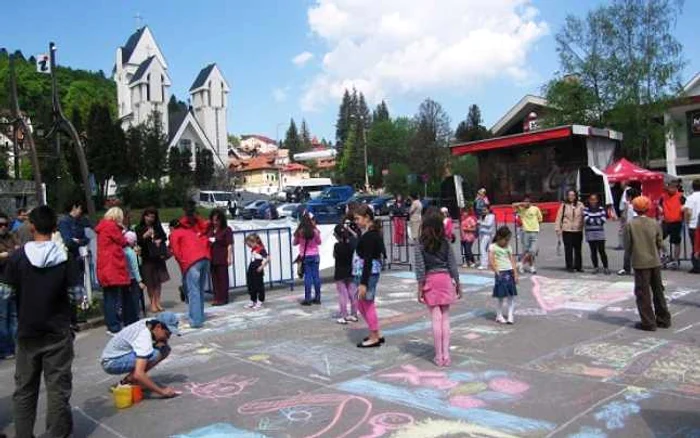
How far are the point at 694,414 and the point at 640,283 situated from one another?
Result: 316 centimetres

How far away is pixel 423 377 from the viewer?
250 inches

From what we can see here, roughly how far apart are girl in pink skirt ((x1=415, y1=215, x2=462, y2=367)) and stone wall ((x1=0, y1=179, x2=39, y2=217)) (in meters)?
19.2

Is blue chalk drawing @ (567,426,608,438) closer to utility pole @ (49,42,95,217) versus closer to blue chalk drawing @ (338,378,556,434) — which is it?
blue chalk drawing @ (338,378,556,434)

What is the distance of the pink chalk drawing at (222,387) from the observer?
240 inches

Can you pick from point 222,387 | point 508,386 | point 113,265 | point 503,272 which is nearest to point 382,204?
point 503,272

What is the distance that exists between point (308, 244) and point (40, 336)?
6205mm

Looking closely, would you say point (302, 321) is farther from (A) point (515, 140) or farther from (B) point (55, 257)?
(A) point (515, 140)

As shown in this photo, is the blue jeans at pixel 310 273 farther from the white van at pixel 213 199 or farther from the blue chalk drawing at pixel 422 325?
the white van at pixel 213 199

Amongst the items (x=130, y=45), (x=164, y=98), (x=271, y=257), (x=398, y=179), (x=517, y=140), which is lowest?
(x=271, y=257)

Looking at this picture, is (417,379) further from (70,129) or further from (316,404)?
(70,129)

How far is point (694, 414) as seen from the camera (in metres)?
5.02

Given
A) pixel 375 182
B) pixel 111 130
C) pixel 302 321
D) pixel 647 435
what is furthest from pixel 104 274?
pixel 375 182

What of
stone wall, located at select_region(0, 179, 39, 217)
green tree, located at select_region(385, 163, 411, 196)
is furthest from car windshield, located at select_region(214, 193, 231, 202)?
stone wall, located at select_region(0, 179, 39, 217)

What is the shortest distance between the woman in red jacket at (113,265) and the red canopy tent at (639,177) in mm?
21982
